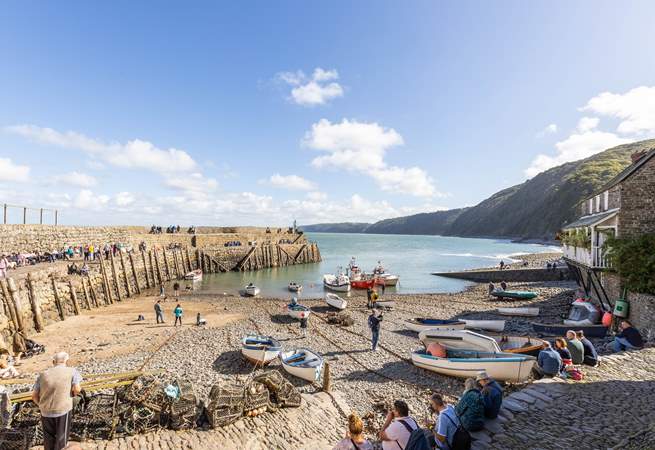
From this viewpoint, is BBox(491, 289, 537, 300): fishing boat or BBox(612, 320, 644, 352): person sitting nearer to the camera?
BBox(612, 320, 644, 352): person sitting

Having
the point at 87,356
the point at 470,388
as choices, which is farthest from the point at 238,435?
the point at 87,356

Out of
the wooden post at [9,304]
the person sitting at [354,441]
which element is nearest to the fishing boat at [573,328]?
the person sitting at [354,441]

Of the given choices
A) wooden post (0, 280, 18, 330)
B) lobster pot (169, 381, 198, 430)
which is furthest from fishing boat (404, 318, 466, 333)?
wooden post (0, 280, 18, 330)

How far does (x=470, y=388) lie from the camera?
6883 mm

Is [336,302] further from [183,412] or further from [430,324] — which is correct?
[183,412]

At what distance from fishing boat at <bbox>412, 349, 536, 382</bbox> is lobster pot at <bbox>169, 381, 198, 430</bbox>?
27.5ft

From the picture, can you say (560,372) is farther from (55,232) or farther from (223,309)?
(55,232)

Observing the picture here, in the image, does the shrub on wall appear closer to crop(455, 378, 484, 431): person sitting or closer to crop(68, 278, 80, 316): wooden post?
crop(455, 378, 484, 431): person sitting

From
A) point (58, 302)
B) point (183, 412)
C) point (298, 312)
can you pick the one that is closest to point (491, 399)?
point (183, 412)

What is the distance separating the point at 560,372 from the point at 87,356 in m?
18.9

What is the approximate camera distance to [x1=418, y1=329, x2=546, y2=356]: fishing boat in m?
12.2

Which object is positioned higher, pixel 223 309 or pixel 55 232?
pixel 55 232

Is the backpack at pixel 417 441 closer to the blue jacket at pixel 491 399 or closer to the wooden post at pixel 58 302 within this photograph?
the blue jacket at pixel 491 399

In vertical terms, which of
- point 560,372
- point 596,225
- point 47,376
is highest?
point 596,225
